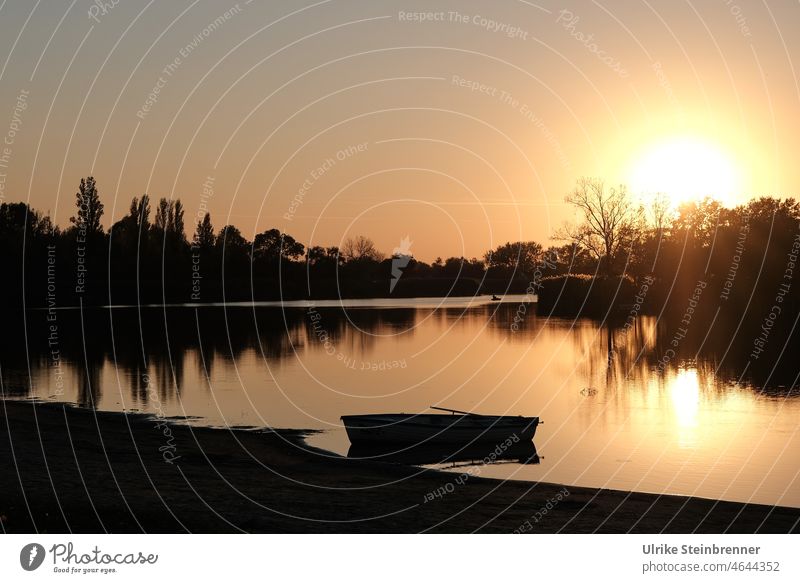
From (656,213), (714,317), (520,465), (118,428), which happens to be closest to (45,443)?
(118,428)

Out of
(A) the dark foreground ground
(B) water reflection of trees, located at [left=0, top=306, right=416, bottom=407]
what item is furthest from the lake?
(A) the dark foreground ground

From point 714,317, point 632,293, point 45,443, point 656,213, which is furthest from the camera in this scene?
point 656,213

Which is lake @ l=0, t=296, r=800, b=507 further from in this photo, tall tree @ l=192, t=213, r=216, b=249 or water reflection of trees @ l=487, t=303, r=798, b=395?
tall tree @ l=192, t=213, r=216, b=249

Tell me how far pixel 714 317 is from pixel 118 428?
102355mm

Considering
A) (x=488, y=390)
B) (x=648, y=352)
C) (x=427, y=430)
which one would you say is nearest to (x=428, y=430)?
(x=427, y=430)

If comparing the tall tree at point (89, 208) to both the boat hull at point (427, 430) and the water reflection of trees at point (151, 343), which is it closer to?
the water reflection of trees at point (151, 343)

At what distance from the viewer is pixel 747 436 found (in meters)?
39.2

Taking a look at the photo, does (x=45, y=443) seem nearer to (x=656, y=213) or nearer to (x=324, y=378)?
(x=324, y=378)

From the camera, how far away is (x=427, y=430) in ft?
117

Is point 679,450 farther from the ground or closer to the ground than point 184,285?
closer to the ground

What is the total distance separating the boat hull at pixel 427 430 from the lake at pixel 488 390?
108cm

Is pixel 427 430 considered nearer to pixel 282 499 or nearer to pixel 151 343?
pixel 282 499

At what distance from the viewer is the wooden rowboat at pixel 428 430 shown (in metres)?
35.4

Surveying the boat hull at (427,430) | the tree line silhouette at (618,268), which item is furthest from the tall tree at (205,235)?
the boat hull at (427,430)
